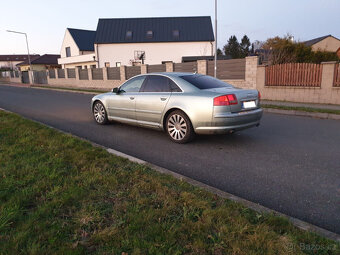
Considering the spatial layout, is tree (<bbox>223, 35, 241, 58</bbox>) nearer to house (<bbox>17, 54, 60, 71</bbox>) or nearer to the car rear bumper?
house (<bbox>17, 54, 60, 71</bbox>)

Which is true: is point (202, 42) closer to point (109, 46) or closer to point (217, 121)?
point (109, 46)

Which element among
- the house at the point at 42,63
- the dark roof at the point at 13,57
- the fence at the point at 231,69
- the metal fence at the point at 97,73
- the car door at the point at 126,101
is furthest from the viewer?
the dark roof at the point at 13,57

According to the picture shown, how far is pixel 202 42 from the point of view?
3672 centimetres

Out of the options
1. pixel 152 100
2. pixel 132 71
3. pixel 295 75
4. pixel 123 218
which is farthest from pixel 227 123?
pixel 132 71

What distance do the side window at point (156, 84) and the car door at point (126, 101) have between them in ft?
0.78

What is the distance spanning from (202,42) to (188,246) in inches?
1457

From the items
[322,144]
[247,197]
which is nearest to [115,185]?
[247,197]

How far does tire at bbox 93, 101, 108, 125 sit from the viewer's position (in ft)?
25.4

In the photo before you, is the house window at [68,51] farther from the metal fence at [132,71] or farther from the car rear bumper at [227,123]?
the car rear bumper at [227,123]

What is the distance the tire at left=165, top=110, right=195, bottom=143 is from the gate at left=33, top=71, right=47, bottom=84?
39.0 m

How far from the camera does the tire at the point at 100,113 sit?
775 cm

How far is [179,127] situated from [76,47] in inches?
1685

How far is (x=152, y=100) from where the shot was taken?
6.20m

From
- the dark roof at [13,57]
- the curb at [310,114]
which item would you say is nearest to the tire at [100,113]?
the curb at [310,114]
